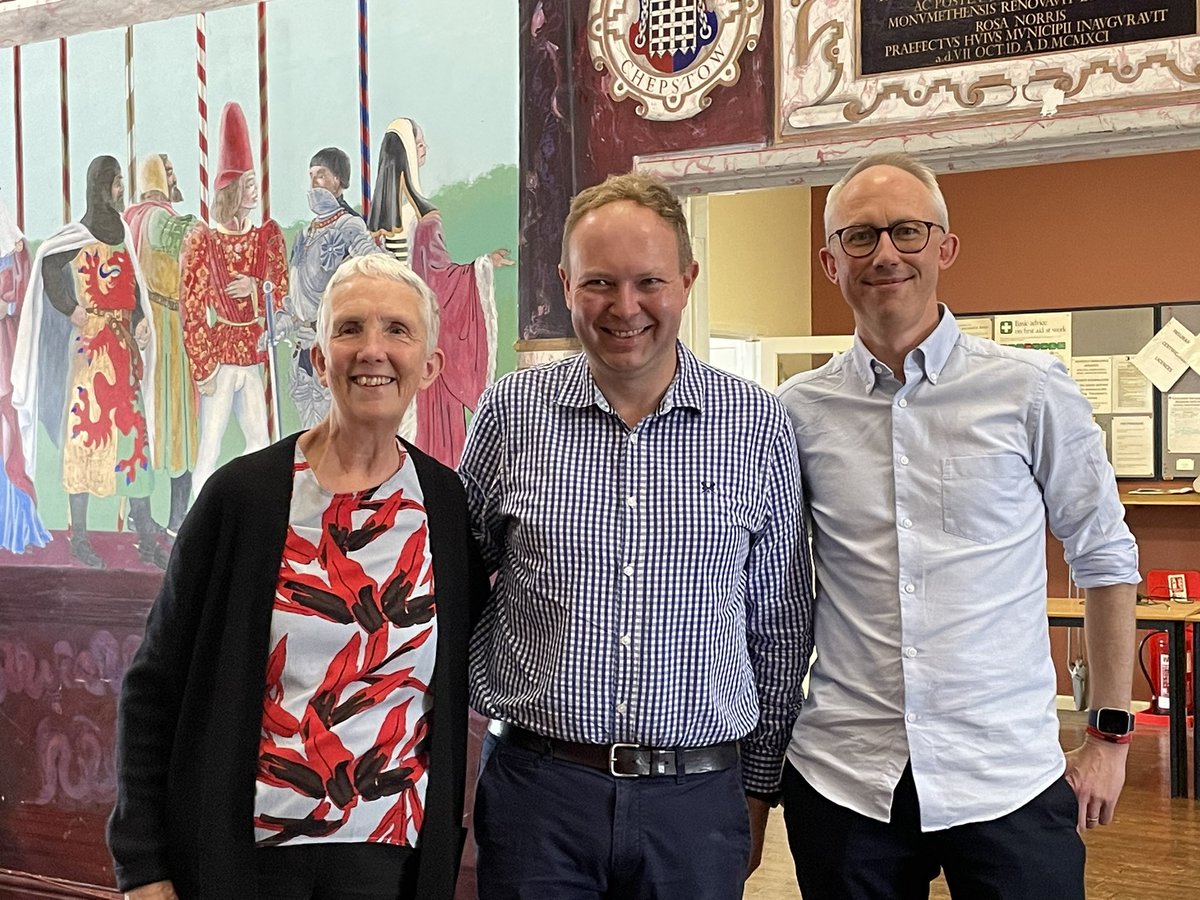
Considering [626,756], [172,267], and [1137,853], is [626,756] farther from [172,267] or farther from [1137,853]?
[1137,853]

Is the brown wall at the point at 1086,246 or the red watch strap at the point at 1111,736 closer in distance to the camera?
the red watch strap at the point at 1111,736

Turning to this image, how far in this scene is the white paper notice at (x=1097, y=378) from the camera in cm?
777

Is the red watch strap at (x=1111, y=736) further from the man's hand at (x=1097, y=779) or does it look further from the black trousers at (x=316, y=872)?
the black trousers at (x=316, y=872)

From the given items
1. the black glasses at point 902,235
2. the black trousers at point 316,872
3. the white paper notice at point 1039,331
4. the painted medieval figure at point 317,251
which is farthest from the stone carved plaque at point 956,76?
the white paper notice at point 1039,331

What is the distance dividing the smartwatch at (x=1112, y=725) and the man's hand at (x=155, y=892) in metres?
1.48

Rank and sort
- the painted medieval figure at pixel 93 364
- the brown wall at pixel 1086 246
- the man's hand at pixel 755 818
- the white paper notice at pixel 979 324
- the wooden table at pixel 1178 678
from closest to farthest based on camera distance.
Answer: the man's hand at pixel 755 818 < the painted medieval figure at pixel 93 364 < the wooden table at pixel 1178 678 < the brown wall at pixel 1086 246 < the white paper notice at pixel 979 324

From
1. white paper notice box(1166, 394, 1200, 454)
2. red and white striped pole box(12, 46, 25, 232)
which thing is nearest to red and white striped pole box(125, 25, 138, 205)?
red and white striped pole box(12, 46, 25, 232)

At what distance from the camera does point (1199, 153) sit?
7.58 meters

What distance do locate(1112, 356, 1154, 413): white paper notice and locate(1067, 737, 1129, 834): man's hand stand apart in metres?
6.00

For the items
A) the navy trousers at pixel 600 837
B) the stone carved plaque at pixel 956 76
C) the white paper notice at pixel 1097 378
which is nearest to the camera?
the navy trousers at pixel 600 837

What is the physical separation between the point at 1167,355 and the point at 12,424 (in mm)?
6189

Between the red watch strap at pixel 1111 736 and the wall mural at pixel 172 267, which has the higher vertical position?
the wall mural at pixel 172 267

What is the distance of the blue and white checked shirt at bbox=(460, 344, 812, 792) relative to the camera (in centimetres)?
203

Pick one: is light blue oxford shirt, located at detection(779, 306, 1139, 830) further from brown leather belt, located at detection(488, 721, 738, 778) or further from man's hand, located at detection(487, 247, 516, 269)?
man's hand, located at detection(487, 247, 516, 269)
